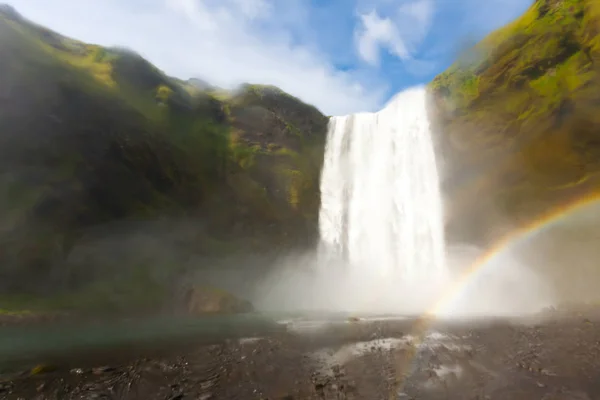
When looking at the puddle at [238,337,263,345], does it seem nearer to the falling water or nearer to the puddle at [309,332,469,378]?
the puddle at [309,332,469,378]

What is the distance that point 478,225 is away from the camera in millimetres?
40250

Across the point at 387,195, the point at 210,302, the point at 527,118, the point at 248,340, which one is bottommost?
the point at 248,340

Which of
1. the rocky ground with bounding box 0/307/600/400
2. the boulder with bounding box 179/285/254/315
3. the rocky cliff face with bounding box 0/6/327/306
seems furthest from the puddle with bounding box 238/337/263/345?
the rocky cliff face with bounding box 0/6/327/306

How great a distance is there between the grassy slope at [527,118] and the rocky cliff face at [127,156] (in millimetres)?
19441

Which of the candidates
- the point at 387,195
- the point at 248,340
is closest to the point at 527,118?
the point at 387,195

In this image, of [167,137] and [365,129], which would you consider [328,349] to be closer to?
[167,137]

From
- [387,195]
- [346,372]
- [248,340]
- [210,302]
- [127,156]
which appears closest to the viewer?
[346,372]

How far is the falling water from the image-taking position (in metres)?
41.9

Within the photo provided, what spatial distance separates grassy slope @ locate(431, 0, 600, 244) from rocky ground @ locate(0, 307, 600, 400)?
25.2 meters

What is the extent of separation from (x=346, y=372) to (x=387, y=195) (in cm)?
3716

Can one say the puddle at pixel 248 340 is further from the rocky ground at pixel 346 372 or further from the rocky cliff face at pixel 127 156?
the rocky cliff face at pixel 127 156

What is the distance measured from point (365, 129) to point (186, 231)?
86.7 ft

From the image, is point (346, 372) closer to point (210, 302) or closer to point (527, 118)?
point (210, 302)

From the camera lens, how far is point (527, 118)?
3569cm
